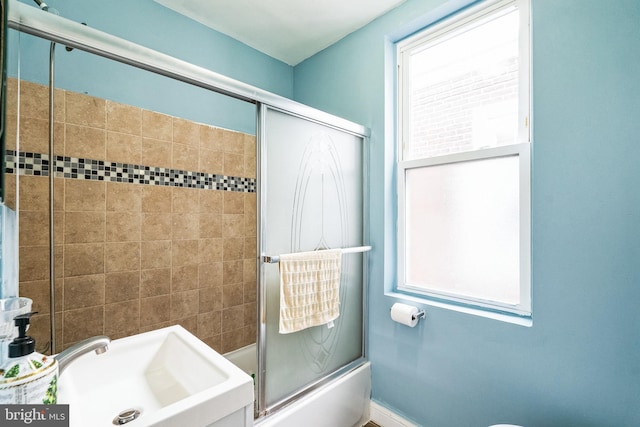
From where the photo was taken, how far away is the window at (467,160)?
50.8 inches

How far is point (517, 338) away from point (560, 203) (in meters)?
0.61

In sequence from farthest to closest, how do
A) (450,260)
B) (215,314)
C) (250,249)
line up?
(250,249), (215,314), (450,260)

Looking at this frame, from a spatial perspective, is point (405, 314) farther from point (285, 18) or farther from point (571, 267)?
point (285, 18)

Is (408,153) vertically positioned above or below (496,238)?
above

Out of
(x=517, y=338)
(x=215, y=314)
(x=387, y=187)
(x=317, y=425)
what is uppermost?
(x=387, y=187)

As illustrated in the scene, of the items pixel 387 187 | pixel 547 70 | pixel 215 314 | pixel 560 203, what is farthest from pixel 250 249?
pixel 547 70

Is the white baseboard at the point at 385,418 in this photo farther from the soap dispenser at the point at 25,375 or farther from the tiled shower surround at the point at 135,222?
the soap dispenser at the point at 25,375

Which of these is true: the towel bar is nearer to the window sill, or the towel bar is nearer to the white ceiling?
the window sill

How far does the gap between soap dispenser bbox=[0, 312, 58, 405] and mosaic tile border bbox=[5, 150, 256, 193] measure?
1240mm

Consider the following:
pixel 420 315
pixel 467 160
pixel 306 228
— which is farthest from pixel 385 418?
pixel 467 160

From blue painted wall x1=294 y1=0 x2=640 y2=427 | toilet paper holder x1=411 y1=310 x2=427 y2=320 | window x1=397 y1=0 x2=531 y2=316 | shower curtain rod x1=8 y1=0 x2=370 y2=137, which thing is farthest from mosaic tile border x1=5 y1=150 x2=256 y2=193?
blue painted wall x1=294 y1=0 x2=640 y2=427

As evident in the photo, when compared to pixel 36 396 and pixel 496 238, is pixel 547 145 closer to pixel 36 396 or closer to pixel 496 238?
pixel 496 238

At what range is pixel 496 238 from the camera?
1350 mm

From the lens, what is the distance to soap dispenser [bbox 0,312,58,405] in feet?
1.55
